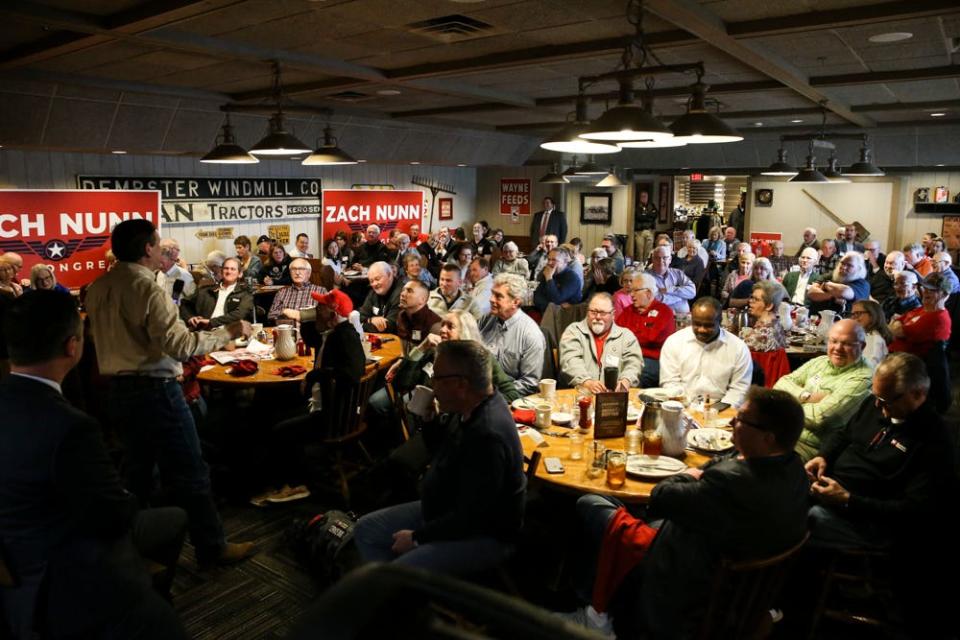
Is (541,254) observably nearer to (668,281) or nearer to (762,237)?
(668,281)

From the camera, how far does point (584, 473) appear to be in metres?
3.04

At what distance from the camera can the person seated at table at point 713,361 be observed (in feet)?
13.7

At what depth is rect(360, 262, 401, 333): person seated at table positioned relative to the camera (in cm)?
647

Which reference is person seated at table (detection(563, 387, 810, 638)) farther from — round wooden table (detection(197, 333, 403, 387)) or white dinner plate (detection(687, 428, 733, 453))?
round wooden table (detection(197, 333, 403, 387))

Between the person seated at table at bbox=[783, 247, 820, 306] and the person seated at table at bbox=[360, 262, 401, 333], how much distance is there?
14.4ft

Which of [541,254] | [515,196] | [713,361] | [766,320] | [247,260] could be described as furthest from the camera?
[515,196]

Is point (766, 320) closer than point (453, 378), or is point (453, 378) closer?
point (453, 378)

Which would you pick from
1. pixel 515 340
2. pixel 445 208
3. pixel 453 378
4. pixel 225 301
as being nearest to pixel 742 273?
→ pixel 515 340

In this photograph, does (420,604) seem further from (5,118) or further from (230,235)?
(230,235)

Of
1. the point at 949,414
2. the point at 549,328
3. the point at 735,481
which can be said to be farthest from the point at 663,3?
the point at 949,414

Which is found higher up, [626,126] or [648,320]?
[626,126]

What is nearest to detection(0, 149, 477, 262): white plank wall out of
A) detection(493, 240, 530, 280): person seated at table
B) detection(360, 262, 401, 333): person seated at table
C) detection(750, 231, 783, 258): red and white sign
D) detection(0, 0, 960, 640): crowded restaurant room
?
detection(0, 0, 960, 640): crowded restaurant room

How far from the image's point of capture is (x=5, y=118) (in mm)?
6711

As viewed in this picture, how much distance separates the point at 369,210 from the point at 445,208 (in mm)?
2300
